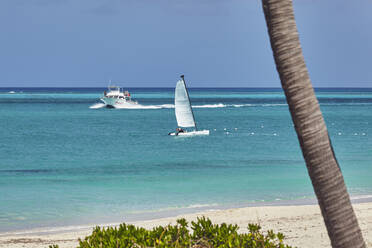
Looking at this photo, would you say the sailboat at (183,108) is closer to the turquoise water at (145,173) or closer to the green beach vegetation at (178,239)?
the turquoise water at (145,173)

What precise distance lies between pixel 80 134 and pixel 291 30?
4657 cm

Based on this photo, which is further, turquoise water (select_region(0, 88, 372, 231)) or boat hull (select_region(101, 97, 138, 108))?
boat hull (select_region(101, 97, 138, 108))

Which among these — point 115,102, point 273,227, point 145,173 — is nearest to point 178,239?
point 273,227

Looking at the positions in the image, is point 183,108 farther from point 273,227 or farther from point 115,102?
point 115,102

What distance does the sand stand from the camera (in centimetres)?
1152

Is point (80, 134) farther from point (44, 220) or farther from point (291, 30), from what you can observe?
point (291, 30)

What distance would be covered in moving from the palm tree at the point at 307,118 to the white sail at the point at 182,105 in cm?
4153

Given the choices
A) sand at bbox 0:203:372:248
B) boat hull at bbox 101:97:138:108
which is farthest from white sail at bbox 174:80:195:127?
boat hull at bbox 101:97:138:108

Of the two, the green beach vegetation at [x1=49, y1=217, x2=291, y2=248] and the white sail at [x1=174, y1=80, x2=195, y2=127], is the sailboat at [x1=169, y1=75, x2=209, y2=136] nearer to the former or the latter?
the white sail at [x1=174, y1=80, x2=195, y2=127]

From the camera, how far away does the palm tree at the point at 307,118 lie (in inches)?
165

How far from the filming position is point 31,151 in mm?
36531

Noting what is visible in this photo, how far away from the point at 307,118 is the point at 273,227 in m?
9.25

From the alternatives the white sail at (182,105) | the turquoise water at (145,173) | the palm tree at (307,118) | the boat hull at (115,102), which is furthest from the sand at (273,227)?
the boat hull at (115,102)

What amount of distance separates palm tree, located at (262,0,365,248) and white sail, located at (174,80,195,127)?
4153 cm
